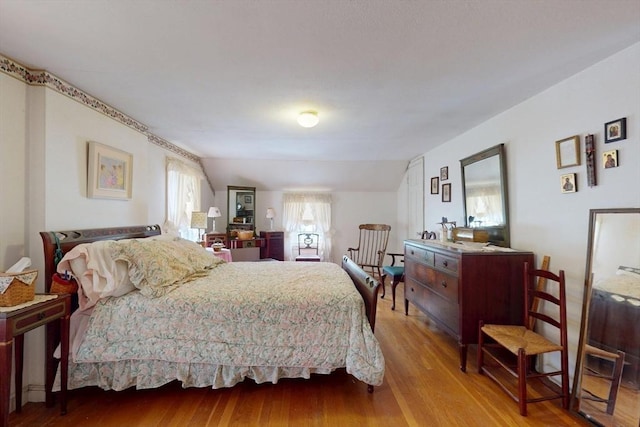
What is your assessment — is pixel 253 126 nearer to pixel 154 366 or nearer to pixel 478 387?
pixel 154 366

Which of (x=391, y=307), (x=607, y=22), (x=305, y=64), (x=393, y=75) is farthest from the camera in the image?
(x=391, y=307)

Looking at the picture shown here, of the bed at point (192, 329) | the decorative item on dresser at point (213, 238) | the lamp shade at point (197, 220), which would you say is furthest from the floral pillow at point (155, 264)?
the decorative item on dresser at point (213, 238)

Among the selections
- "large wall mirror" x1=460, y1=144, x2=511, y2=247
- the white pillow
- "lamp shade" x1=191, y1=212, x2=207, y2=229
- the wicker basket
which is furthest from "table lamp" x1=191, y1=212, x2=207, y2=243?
"large wall mirror" x1=460, y1=144, x2=511, y2=247

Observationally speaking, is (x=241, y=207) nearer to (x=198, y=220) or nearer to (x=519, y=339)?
(x=198, y=220)

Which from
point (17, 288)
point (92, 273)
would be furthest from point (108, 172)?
point (17, 288)

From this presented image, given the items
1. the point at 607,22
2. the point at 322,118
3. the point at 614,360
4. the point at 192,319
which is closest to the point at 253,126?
the point at 322,118

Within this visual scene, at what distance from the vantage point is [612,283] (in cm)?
172

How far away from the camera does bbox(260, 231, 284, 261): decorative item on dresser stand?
18.7ft

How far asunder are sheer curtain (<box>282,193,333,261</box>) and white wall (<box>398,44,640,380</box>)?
3.74 meters

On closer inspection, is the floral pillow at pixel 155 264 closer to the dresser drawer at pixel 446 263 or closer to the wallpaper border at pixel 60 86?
the wallpaper border at pixel 60 86

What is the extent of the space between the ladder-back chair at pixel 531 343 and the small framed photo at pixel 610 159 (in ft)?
2.45

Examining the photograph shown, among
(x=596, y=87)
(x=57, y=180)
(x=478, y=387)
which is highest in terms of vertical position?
(x=596, y=87)

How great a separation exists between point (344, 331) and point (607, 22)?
232cm

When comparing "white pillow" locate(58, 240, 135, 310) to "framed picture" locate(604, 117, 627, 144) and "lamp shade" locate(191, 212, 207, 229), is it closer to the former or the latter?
"lamp shade" locate(191, 212, 207, 229)
